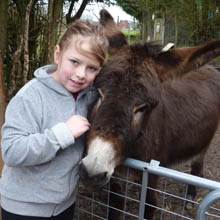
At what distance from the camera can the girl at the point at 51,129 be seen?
113 centimetres

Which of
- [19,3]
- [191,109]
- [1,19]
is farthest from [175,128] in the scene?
[19,3]

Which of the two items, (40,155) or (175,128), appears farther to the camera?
(175,128)

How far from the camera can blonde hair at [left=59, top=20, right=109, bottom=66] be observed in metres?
1.26

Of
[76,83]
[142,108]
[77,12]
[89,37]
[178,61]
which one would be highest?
[77,12]

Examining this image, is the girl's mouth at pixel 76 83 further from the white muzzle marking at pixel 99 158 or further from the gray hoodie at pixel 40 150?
the white muzzle marking at pixel 99 158

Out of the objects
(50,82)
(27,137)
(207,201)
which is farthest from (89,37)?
(207,201)

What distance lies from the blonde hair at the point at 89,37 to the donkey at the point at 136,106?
0.16m

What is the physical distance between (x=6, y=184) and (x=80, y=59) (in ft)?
2.53

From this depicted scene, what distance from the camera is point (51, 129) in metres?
1.15

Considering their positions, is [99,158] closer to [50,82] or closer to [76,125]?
[76,125]

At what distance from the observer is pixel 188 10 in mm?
10039

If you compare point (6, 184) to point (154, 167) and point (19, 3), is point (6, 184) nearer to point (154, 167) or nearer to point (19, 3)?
point (154, 167)

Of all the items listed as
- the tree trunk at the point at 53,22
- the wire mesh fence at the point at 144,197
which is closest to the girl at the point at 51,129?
the wire mesh fence at the point at 144,197

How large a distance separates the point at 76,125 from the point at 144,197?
506 millimetres
